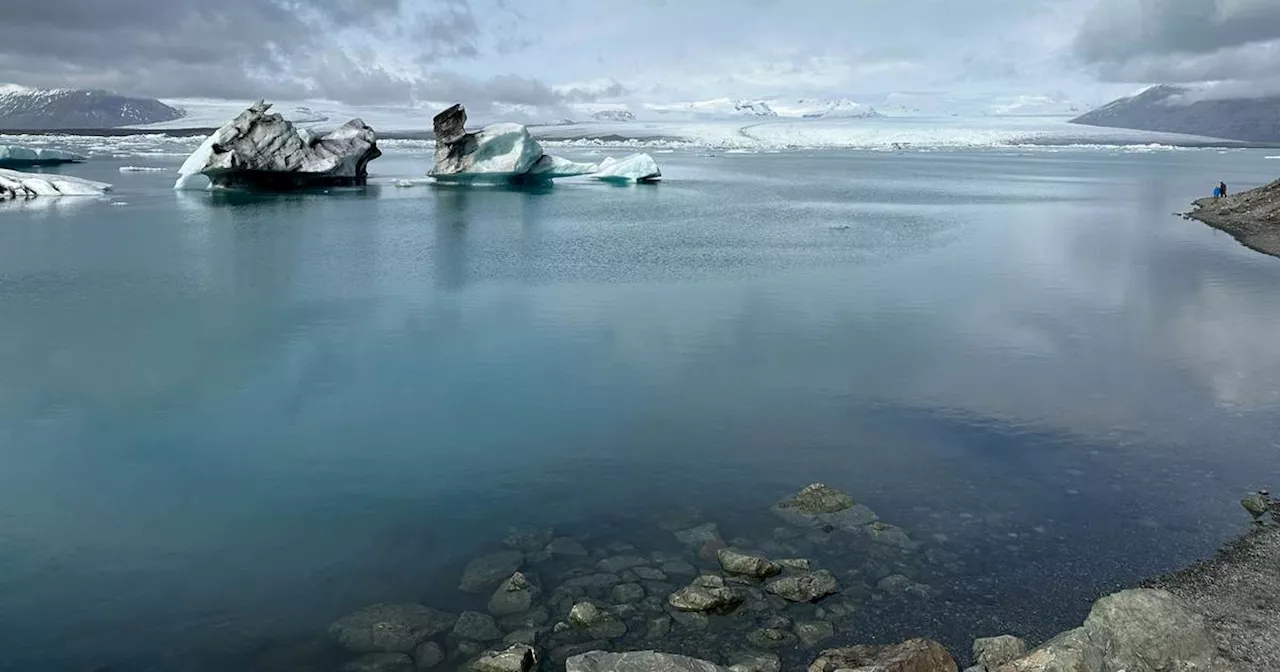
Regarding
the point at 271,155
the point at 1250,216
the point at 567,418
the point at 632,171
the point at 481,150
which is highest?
the point at 481,150

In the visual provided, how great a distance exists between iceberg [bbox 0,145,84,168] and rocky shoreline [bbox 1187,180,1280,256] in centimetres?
5489

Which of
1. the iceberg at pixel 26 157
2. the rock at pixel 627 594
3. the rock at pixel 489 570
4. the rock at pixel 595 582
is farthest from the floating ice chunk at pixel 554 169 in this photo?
the rock at pixel 627 594

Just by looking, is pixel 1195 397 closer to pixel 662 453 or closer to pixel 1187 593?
pixel 1187 593

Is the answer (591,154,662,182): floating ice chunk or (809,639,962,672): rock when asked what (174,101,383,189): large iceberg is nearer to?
(591,154,662,182): floating ice chunk

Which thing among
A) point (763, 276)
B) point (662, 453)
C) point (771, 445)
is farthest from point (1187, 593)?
point (763, 276)

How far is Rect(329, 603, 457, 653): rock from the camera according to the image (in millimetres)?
5703

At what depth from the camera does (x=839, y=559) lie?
6.81m

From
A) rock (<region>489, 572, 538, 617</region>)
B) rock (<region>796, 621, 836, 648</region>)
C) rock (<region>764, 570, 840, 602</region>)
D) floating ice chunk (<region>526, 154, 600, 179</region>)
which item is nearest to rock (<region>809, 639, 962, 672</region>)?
rock (<region>796, 621, 836, 648</region>)

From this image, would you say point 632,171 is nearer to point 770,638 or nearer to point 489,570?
point 489,570

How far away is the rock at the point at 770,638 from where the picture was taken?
18.7ft

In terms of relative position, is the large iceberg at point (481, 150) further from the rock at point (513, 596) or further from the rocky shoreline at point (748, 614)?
the rock at point (513, 596)

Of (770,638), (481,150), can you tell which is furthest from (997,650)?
(481,150)

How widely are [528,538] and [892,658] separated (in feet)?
10.1

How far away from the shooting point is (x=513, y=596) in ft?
20.5
